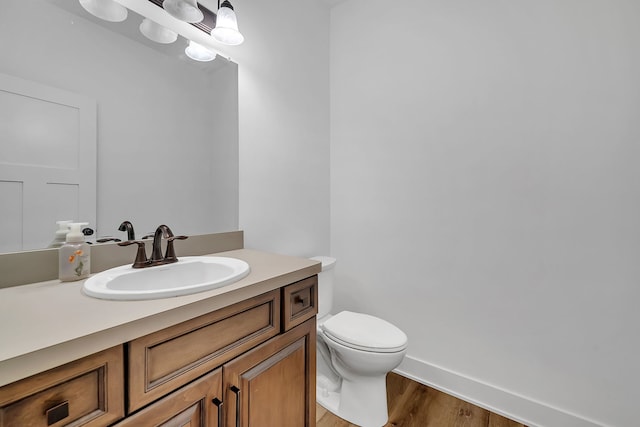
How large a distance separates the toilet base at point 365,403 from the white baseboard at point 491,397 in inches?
17.1

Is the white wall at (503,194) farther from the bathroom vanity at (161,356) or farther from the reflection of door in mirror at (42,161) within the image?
the reflection of door in mirror at (42,161)

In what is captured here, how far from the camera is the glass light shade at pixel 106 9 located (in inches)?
38.9

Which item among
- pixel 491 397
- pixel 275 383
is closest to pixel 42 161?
pixel 275 383

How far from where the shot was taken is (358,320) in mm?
1583

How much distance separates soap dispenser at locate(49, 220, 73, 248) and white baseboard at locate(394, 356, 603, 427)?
1.89m

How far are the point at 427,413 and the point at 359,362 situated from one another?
1.78 ft

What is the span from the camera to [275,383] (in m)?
0.96

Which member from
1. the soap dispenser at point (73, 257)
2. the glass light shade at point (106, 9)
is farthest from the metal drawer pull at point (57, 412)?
the glass light shade at point (106, 9)

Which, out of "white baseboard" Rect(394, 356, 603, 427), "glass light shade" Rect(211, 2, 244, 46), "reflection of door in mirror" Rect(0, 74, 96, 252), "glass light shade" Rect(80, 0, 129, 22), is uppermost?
"glass light shade" Rect(211, 2, 244, 46)

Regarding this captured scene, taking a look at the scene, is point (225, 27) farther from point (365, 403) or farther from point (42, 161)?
point (365, 403)

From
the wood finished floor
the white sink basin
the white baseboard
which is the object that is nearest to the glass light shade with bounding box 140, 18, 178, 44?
the white sink basin

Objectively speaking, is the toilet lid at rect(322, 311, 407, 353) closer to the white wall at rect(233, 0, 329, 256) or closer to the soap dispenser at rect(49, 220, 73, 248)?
the white wall at rect(233, 0, 329, 256)

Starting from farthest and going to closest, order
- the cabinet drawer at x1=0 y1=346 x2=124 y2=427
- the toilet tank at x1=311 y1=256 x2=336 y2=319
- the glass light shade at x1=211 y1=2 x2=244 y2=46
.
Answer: the toilet tank at x1=311 y1=256 x2=336 y2=319, the glass light shade at x1=211 y1=2 x2=244 y2=46, the cabinet drawer at x1=0 y1=346 x2=124 y2=427

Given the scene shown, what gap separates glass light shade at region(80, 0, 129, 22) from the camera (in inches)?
38.9
